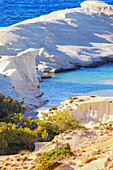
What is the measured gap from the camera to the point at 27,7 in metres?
145

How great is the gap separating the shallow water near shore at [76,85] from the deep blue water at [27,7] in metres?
80.4

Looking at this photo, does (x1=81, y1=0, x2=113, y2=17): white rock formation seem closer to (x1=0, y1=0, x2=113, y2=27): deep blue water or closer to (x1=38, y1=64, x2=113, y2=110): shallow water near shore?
(x1=0, y1=0, x2=113, y2=27): deep blue water

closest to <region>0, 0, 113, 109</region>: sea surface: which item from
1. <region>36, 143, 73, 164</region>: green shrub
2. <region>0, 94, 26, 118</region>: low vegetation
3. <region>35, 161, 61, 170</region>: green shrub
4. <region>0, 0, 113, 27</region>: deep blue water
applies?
<region>0, 94, 26, 118</region>: low vegetation

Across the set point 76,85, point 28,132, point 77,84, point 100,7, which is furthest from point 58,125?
point 100,7

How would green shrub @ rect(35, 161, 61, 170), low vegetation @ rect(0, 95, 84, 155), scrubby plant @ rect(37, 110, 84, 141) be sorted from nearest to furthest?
green shrub @ rect(35, 161, 61, 170), low vegetation @ rect(0, 95, 84, 155), scrubby plant @ rect(37, 110, 84, 141)

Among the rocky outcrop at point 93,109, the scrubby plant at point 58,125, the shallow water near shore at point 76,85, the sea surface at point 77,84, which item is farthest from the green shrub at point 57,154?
the sea surface at point 77,84

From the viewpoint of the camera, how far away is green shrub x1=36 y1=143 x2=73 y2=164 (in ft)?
45.2

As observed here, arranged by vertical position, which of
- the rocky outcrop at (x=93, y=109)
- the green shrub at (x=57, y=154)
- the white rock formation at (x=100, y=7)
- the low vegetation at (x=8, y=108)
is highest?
the white rock formation at (x=100, y=7)

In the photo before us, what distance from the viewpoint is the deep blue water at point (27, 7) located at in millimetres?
137625

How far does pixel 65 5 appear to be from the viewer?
5886 inches

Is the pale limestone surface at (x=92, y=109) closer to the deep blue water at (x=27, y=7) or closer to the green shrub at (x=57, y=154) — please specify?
the green shrub at (x=57, y=154)

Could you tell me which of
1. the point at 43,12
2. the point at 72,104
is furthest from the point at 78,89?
the point at 43,12

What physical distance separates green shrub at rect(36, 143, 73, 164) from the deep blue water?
12444 centimetres

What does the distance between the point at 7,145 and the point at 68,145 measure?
500 centimetres
